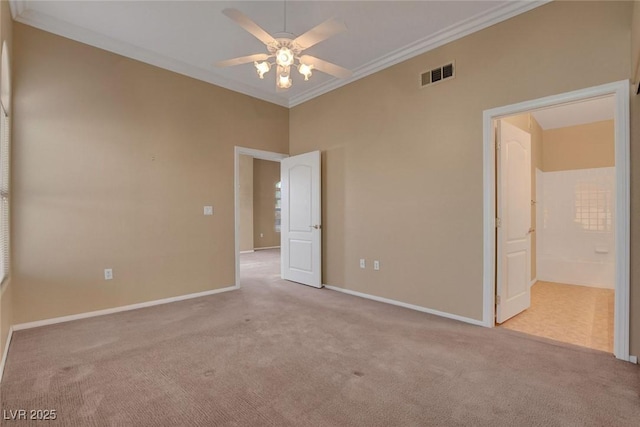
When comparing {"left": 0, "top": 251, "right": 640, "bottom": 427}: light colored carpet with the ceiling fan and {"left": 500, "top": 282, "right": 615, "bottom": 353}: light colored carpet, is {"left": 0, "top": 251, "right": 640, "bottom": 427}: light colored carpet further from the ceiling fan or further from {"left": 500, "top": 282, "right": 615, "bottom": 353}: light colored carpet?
the ceiling fan

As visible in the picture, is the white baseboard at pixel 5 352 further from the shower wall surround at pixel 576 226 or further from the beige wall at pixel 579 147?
the beige wall at pixel 579 147

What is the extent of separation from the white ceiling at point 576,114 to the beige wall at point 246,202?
715cm

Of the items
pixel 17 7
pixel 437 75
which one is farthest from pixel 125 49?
pixel 437 75

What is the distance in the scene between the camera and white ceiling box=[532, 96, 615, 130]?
4.32m

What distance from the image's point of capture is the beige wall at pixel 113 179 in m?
3.04

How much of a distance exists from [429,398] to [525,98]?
269 cm

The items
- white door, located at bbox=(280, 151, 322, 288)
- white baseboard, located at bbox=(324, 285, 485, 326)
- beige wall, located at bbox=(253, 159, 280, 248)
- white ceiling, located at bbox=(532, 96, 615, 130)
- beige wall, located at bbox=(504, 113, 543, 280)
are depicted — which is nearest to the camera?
white baseboard, located at bbox=(324, 285, 485, 326)

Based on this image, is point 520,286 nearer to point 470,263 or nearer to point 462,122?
point 470,263

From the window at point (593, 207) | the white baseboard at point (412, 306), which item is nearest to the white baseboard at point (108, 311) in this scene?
the white baseboard at point (412, 306)

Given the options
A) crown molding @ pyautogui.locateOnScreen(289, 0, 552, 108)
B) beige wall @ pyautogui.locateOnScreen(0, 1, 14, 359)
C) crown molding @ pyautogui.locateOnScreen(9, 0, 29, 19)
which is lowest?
beige wall @ pyautogui.locateOnScreen(0, 1, 14, 359)

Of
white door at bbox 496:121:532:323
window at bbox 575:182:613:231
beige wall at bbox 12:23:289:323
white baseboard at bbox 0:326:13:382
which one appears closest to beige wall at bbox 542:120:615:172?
window at bbox 575:182:613:231

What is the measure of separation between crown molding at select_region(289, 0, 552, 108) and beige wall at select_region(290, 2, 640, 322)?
65mm

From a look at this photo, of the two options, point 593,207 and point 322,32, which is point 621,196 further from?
point 593,207

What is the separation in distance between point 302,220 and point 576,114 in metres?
4.59
